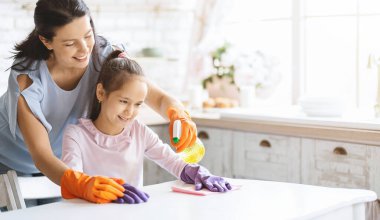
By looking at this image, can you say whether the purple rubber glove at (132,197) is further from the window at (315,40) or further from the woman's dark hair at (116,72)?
the window at (315,40)

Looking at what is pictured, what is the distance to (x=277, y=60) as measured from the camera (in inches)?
154

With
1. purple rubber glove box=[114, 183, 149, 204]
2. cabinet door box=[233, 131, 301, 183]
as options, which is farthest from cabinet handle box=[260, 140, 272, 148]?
purple rubber glove box=[114, 183, 149, 204]

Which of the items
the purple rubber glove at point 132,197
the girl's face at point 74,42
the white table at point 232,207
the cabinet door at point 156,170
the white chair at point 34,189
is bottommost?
the cabinet door at point 156,170

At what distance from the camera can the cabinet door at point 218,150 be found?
3.56 meters

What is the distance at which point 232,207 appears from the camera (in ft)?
5.61

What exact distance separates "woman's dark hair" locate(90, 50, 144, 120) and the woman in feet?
0.24

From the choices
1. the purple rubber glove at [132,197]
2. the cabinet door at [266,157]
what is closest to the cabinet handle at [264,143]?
the cabinet door at [266,157]

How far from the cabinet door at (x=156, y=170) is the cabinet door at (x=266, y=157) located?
1.52 feet

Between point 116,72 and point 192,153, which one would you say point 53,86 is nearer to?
point 116,72

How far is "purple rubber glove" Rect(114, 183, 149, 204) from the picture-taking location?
1.77 metres

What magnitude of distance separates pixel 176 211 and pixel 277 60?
2375mm

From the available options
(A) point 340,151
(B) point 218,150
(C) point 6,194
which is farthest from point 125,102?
(B) point 218,150

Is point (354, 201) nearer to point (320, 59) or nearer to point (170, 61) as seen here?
point (320, 59)

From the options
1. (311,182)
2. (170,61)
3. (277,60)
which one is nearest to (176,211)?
(311,182)
